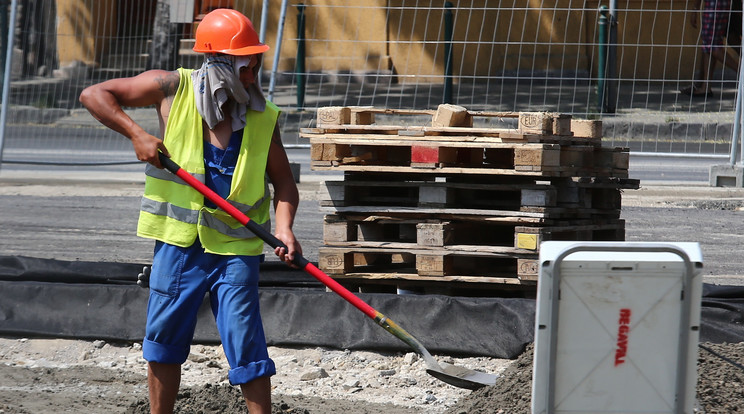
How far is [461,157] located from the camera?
6070 mm

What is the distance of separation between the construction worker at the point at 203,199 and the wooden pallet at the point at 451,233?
174 centimetres

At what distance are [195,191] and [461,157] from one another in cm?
231

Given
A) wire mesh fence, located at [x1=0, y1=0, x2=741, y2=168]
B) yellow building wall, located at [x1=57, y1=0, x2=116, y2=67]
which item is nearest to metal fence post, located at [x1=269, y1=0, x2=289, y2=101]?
wire mesh fence, located at [x1=0, y1=0, x2=741, y2=168]

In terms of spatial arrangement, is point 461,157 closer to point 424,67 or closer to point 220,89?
point 220,89

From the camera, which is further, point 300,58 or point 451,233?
point 300,58

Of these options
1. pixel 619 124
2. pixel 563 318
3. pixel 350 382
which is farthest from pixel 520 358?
pixel 619 124

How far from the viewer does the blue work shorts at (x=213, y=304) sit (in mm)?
4008

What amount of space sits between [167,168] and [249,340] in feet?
2.45

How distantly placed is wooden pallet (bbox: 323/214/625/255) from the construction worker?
5.72ft

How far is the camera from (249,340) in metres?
4.01

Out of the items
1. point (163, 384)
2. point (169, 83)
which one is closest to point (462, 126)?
point (169, 83)

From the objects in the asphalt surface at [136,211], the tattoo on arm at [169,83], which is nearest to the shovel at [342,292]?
the tattoo on arm at [169,83]

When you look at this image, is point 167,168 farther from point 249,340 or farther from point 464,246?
point 464,246

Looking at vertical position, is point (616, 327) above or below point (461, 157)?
below
